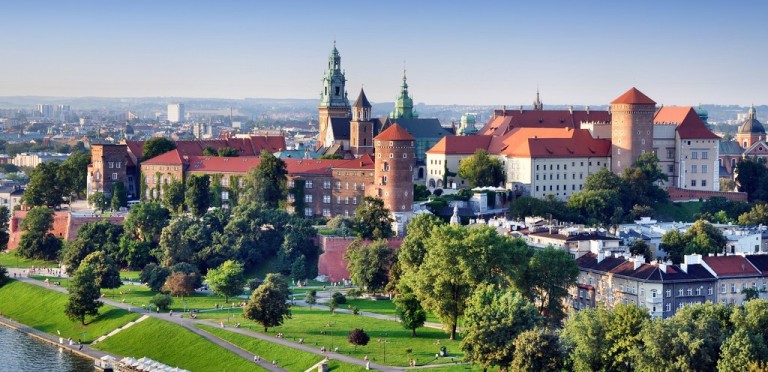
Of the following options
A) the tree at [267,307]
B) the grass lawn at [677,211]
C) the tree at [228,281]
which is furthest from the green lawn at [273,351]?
the grass lawn at [677,211]

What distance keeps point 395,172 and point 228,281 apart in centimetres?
1701

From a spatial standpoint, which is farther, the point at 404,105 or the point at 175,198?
the point at 404,105

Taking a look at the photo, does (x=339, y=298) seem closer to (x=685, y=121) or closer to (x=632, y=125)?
(x=632, y=125)

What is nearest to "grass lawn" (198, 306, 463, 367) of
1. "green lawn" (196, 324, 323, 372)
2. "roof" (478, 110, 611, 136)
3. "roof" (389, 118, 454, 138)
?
"green lawn" (196, 324, 323, 372)

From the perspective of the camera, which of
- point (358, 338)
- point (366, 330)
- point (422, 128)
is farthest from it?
point (422, 128)

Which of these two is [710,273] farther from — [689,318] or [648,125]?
[648,125]

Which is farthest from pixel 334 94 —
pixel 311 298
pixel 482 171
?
pixel 311 298

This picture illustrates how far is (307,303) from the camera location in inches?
2677

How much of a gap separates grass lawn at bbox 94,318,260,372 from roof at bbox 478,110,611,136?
45320 millimetres

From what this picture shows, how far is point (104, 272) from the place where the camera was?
72188mm

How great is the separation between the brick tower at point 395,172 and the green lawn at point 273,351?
2150 centimetres

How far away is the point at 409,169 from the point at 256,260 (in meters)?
11.1

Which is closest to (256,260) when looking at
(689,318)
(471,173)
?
(471,173)

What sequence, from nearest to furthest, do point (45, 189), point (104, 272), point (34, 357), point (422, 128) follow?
1. point (34, 357)
2. point (104, 272)
3. point (45, 189)
4. point (422, 128)
